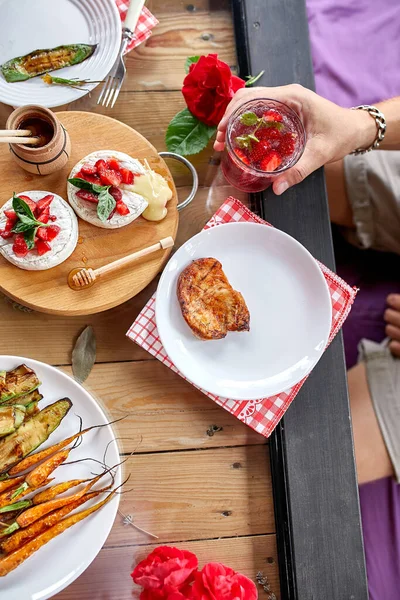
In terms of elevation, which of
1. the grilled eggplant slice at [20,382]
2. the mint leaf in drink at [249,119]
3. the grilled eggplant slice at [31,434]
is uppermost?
the mint leaf in drink at [249,119]

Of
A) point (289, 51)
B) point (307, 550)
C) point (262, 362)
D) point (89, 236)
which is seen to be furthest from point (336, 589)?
point (289, 51)

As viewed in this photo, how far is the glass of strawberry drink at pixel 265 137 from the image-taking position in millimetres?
1517

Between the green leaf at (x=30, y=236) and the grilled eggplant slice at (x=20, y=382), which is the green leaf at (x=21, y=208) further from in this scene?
the grilled eggplant slice at (x=20, y=382)

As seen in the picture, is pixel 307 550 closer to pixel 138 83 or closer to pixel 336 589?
pixel 336 589

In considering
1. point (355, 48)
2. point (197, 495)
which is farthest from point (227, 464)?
point (355, 48)

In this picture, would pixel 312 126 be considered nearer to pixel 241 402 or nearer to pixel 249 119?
pixel 249 119

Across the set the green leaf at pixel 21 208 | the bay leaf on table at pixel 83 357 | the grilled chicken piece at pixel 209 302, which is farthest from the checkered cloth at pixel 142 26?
the bay leaf on table at pixel 83 357

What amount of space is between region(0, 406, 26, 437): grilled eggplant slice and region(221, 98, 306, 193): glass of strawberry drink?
0.89 meters

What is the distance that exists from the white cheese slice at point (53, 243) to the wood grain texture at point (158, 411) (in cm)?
33

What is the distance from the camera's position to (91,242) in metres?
1.58

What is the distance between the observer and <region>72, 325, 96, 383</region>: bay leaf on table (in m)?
1.59

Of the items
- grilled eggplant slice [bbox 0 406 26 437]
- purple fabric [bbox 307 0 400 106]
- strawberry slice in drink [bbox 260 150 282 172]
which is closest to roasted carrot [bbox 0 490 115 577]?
grilled eggplant slice [bbox 0 406 26 437]

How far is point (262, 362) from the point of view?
5.18ft

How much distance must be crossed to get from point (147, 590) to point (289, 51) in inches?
62.7
